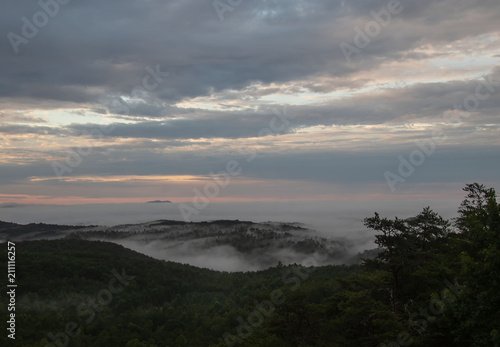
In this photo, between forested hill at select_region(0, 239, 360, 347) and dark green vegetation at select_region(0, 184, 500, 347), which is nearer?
dark green vegetation at select_region(0, 184, 500, 347)

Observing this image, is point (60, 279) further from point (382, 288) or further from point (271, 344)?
point (382, 288)

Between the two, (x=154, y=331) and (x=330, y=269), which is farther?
A: (x=330, y=269)

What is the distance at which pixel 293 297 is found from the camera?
28422 mm

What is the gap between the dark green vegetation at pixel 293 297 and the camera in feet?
62.5

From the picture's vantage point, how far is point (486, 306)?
16.6m

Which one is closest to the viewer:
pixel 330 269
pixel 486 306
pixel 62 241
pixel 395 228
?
pixel 486 306

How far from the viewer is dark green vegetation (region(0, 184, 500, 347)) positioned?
62.5 feet

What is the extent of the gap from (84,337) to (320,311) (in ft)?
142

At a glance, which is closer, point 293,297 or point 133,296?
point 293,297

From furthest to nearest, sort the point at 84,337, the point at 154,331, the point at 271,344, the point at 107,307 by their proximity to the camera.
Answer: the point at 107,307 → the point at 154,331 → the point at 84,337 → the point at 271,344

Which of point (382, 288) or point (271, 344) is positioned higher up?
point (382, 288)

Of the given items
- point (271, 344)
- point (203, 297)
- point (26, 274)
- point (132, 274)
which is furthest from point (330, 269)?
point (271, 344)

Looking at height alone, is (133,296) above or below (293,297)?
below

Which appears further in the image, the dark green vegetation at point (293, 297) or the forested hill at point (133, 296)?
the forested hill at point (133, 296)
